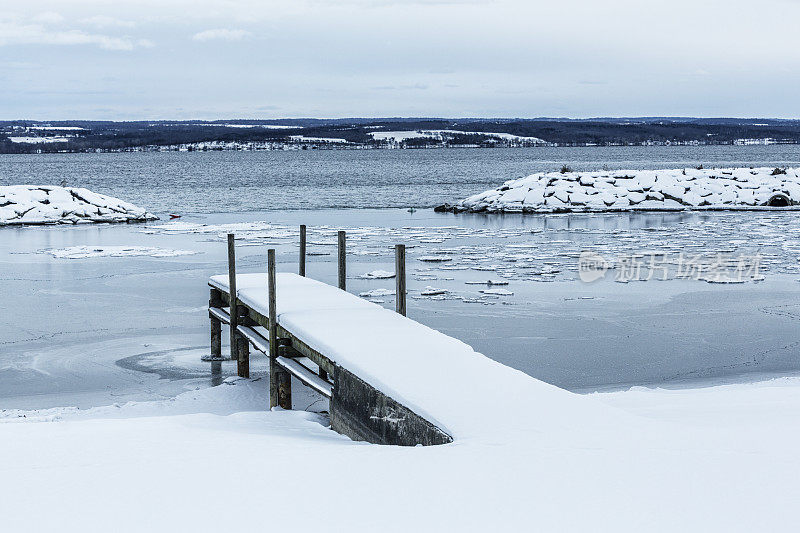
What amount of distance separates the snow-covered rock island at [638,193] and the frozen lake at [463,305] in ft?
27.7

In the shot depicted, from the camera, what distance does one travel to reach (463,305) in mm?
14242

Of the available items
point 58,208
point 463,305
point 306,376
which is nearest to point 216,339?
point 306,376

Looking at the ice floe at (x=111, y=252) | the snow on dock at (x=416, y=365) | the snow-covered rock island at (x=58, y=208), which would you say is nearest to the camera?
the snow on dock at (x=416, y=365)

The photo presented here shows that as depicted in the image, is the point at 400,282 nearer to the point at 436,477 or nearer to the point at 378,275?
the point at 436,477

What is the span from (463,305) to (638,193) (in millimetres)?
23864

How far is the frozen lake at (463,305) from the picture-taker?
10.7 metres

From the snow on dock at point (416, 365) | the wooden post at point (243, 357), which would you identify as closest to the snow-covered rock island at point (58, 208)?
the wooden post at point (243, 357)

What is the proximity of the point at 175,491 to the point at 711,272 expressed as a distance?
14506mm

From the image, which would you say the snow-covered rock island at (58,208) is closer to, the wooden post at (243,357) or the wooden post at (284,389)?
the wooden post at (243,357)

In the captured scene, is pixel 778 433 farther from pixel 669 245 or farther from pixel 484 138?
pixel 484 138

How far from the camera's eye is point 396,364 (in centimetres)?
757

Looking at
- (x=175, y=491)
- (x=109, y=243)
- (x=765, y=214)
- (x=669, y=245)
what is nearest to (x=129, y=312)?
(x=175, y=491)

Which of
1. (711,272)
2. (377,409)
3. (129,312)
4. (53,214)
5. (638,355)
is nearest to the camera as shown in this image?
(377,409)

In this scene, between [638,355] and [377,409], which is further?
[638,355]
